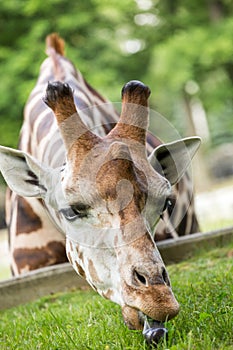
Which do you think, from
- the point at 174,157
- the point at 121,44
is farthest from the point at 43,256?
the point at 121,44

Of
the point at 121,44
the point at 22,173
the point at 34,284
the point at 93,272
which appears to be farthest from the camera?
the point at 121,44

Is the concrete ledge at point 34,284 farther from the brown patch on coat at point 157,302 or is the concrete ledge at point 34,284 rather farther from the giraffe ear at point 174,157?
the brown patch on coat at point 157,302

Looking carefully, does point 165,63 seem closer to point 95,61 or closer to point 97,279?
point 95,61

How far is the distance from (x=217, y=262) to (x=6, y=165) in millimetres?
1887

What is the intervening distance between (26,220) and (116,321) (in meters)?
2.01

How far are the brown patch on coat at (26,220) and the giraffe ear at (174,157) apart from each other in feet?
5.24

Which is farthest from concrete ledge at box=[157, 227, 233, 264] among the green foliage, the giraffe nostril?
the green foliage

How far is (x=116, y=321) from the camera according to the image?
3295 millimetres

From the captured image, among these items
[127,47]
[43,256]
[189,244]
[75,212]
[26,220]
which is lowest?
[189,244]

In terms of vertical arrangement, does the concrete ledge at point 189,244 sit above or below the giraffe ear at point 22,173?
below

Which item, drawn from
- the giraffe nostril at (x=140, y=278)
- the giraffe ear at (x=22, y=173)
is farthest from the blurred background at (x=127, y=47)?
the giraffe nostril at (x=140, y=278)

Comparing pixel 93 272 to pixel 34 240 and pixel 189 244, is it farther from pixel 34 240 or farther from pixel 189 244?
pixel 189 244

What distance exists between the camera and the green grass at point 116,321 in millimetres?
2785

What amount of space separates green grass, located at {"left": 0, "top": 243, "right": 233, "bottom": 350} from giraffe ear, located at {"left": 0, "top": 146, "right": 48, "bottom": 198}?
2.29 ft
